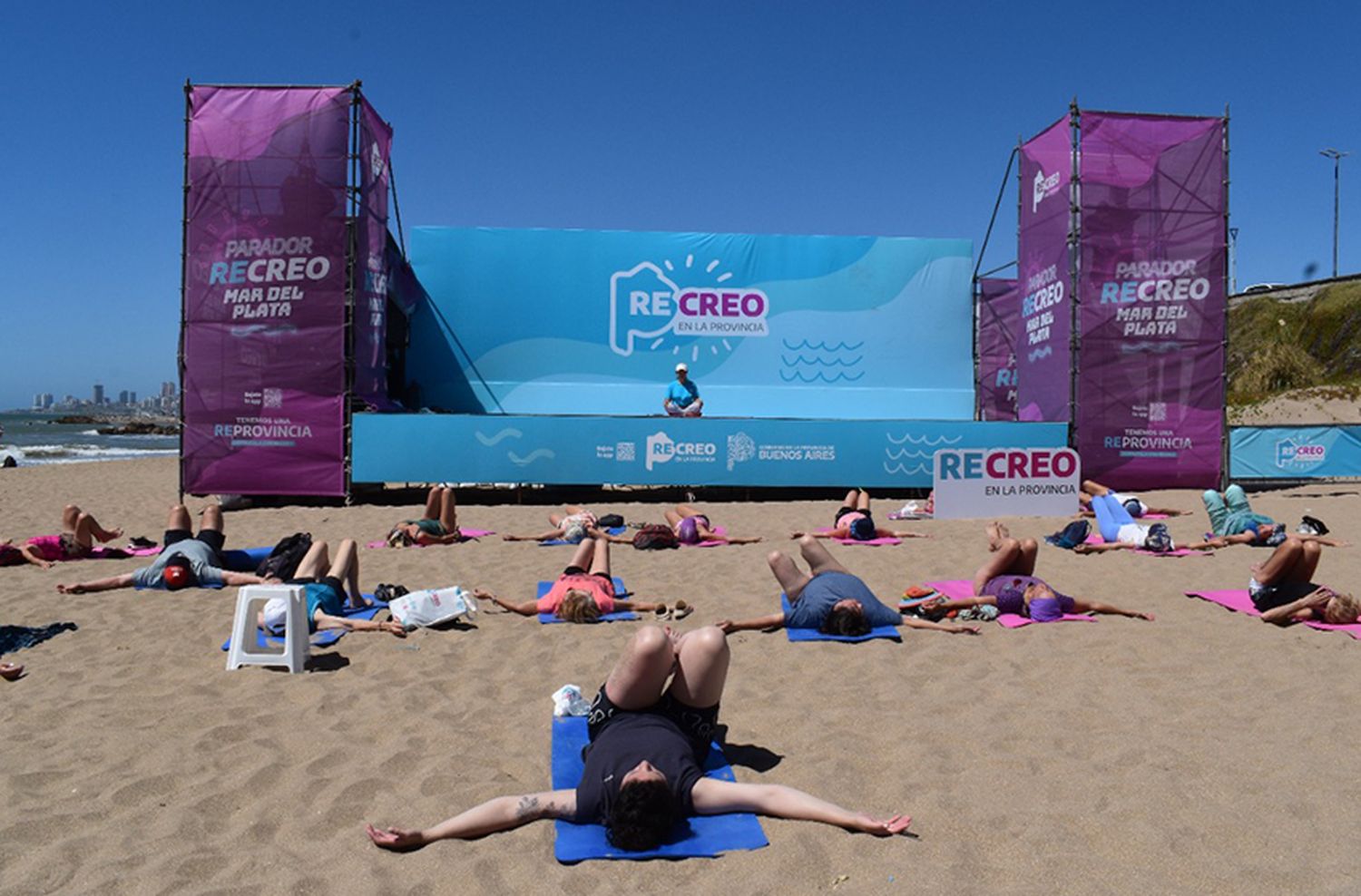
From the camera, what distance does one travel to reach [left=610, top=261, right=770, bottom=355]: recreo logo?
688 inches

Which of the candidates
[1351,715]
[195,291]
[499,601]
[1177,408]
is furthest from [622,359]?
[1351,715]

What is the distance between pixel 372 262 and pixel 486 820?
1165 centimetres

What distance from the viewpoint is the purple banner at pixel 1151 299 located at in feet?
45.2

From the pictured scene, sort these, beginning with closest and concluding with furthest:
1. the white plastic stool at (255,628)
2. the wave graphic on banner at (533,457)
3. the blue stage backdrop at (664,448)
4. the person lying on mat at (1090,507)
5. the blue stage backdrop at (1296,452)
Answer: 1. the white plastic stool at (255,628)
2. the person lying on mat at (1090,507)
3. the blue stage backdrop at (664,448)
4. the wave graphic on banner at (533,457)
5. the blue stage backdrop at (1296,452)

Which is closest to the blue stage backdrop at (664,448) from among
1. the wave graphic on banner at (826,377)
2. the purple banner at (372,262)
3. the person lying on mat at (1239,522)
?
the purple banner at (372,262)

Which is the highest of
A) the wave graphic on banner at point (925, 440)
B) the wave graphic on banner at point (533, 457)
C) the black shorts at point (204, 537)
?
the wave graphic on banner at point (925, 440)

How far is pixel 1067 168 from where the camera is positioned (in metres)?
13.9

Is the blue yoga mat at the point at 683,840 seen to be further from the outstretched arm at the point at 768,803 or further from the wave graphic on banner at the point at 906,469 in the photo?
the wave graphic on banner at the point at 906,469

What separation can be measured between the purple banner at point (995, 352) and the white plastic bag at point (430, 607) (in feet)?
48.3

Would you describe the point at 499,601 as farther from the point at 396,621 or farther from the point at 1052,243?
the point at 1052,243

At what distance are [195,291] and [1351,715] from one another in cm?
1286

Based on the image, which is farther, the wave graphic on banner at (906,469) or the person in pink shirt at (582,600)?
the wave graphic on banner at (906,469)

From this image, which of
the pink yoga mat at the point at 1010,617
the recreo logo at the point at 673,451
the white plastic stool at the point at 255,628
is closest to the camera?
the white plastic stool at the point at 255,628

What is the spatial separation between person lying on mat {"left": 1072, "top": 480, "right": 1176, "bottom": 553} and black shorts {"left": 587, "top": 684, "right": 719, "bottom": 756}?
6023mm
